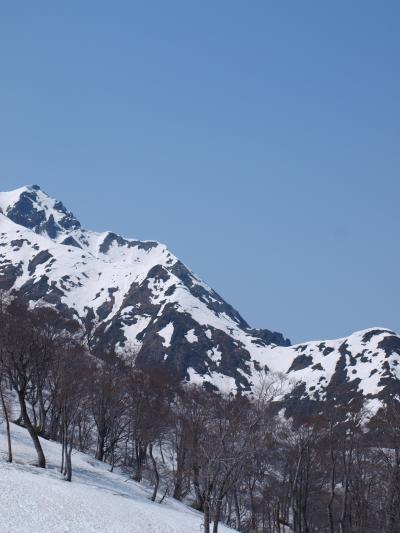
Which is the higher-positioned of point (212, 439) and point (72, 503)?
point (212, 439)

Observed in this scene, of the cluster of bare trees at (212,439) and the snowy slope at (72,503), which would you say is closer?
the snowy slope at (72,503)

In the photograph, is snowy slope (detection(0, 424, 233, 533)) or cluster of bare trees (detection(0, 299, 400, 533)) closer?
snowy slope (detection(0, 424, 233, 533))

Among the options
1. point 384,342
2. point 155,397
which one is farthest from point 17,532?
point 384,342

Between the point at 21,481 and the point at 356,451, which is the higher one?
the point at 356,451

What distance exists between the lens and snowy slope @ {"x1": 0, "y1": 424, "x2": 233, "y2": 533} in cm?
3052

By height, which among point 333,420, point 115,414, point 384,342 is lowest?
point 115,414

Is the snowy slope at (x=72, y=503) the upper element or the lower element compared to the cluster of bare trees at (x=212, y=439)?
lower

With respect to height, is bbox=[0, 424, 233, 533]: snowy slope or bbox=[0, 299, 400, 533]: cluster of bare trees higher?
bbox=[0, 299, 400, 533]: cluster of bare trees

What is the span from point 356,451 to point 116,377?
1177 inches

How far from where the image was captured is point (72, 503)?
35.2 metres

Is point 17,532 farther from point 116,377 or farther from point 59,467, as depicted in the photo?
point 116,377

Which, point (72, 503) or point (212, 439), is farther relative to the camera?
point (212, 439)

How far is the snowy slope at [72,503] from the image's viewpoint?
3052 cm

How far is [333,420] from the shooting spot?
56781mm
